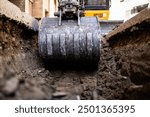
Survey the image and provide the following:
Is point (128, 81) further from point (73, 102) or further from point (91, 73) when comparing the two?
point (73, 102)

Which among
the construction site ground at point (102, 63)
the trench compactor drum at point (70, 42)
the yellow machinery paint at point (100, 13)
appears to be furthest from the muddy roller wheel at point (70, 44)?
the yellow machinery paint at point (100, 13)

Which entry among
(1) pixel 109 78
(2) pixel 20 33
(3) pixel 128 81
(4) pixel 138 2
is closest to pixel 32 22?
(2) pixel 20 33

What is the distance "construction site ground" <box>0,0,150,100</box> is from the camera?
3660mm

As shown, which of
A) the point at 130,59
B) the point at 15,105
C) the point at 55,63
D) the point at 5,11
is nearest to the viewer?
the point at 15,105

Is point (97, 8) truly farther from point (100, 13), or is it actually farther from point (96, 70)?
point (96, 70)

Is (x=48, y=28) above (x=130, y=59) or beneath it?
above

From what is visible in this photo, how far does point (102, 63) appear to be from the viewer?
5.55m

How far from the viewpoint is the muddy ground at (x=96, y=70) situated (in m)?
3.62

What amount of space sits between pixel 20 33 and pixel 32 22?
1.80ft

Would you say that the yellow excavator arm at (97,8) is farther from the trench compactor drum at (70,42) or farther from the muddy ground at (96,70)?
the trench compactor drum at (70,42)

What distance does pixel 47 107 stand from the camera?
71.7 inches

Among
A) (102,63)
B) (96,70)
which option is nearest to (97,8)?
(102,63)

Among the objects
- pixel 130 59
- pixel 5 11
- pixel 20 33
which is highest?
pixel 5 11

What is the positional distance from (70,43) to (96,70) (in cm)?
77
